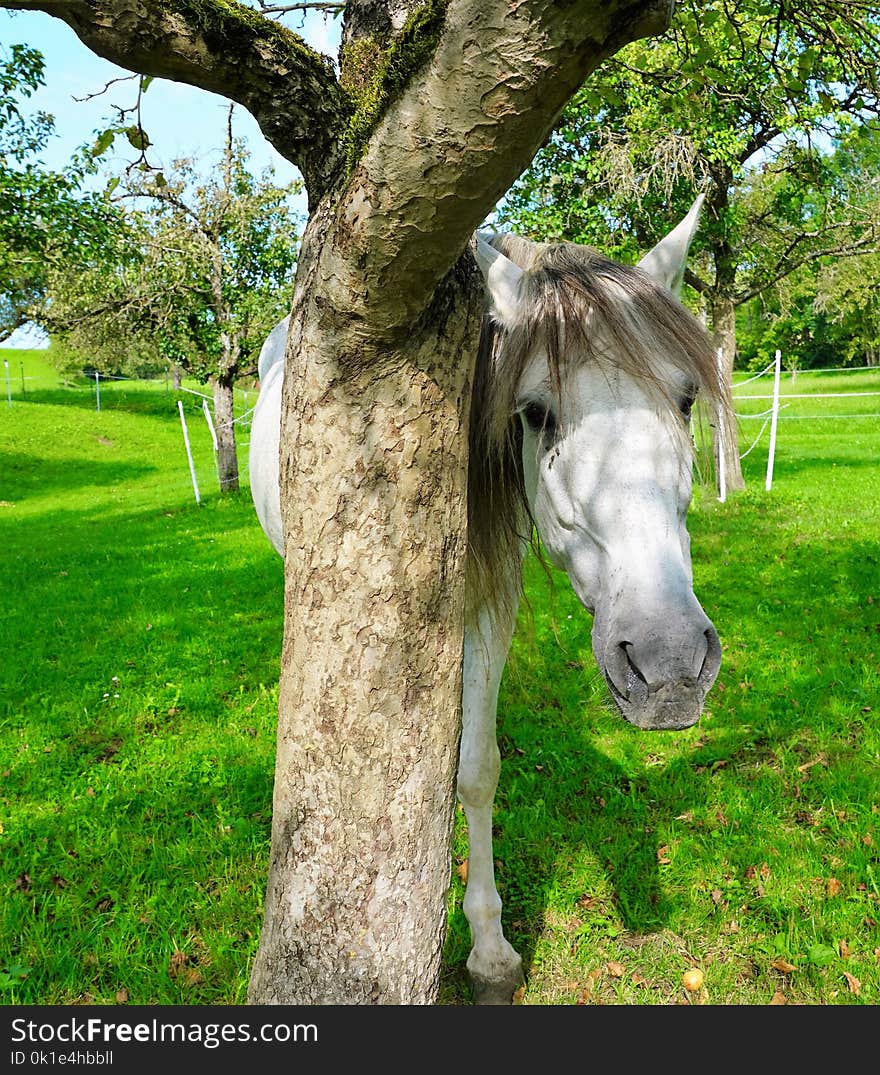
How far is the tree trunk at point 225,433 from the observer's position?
1579 centimetres

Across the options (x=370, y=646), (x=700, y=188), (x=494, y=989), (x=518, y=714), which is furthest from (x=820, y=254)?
(x=370, y=646)

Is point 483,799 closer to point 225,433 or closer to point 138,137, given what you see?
point 138,137

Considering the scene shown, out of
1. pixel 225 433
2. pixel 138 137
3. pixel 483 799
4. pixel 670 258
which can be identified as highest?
pixel 138 137

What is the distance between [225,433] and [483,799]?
46.5ft

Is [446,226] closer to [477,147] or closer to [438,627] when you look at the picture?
[477,147]

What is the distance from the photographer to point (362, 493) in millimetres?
1596

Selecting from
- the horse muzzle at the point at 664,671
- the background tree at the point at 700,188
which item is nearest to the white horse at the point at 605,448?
the horse muzzle at the point at 664,671

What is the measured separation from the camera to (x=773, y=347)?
3675 cm

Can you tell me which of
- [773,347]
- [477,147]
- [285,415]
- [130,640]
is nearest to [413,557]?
[285,415]

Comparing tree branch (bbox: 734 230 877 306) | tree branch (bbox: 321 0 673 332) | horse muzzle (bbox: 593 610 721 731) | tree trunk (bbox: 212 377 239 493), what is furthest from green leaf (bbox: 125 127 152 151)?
tree trunk (bbox: 212 377 239 493)

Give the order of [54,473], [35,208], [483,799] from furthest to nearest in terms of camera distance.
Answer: [54,473]
[35,208]
[483,799]

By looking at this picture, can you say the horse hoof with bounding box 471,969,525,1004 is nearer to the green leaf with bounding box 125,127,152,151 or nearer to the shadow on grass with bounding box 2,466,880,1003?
the shadow on grass with bounding box 2,466,880,1003

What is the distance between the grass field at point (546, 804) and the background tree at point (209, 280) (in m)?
8.13

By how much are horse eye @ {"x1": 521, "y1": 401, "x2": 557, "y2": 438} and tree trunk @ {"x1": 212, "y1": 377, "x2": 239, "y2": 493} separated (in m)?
14.2
